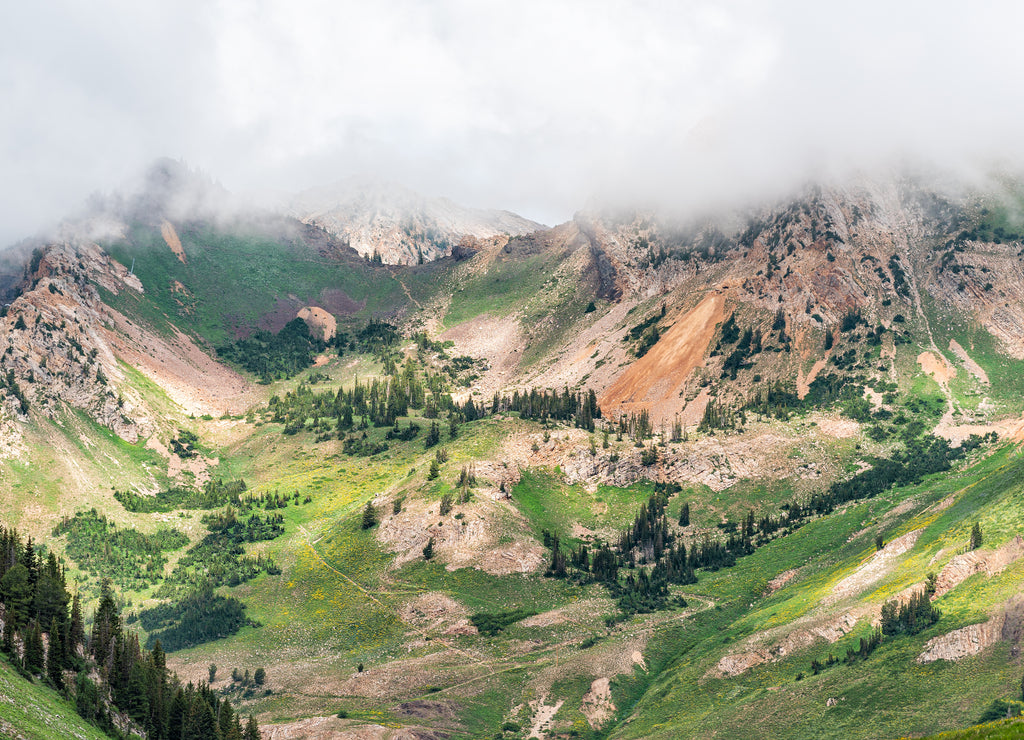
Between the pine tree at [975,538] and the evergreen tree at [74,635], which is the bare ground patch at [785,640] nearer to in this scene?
the pine tree at [975,538]

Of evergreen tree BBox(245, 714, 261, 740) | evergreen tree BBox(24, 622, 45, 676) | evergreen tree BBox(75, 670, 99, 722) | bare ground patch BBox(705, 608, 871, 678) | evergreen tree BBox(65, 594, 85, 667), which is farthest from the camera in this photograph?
bare ground patch BBox(705, 608, 871, 678)

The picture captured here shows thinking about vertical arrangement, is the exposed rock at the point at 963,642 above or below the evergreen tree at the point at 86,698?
below

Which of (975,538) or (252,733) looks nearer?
(252,733)

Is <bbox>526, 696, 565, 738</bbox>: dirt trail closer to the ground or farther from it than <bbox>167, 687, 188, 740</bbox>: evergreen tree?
closer to the ground

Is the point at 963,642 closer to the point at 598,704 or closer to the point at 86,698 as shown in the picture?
the point at 598,704

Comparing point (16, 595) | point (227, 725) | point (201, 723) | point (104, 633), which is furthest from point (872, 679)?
point (16, 595)

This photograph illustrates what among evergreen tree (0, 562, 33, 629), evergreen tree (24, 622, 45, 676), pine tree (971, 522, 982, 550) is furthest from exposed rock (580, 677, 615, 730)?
evergreen tree (0, 562, 33, 629)

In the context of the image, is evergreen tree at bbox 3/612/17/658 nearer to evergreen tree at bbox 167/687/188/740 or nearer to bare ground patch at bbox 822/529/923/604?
evergreen tree at bbox 167/687/188/740

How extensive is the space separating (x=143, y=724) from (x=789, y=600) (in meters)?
124

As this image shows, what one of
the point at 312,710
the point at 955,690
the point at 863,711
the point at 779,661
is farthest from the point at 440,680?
the point at 955,690

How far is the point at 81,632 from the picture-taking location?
137 m

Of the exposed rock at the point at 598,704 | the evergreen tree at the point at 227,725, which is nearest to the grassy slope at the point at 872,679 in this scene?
the exposed rock at the point at 598,704

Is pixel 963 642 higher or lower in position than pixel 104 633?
lower

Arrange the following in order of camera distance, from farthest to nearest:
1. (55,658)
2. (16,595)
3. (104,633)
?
(104,633) < (16,595) < (55,658)
